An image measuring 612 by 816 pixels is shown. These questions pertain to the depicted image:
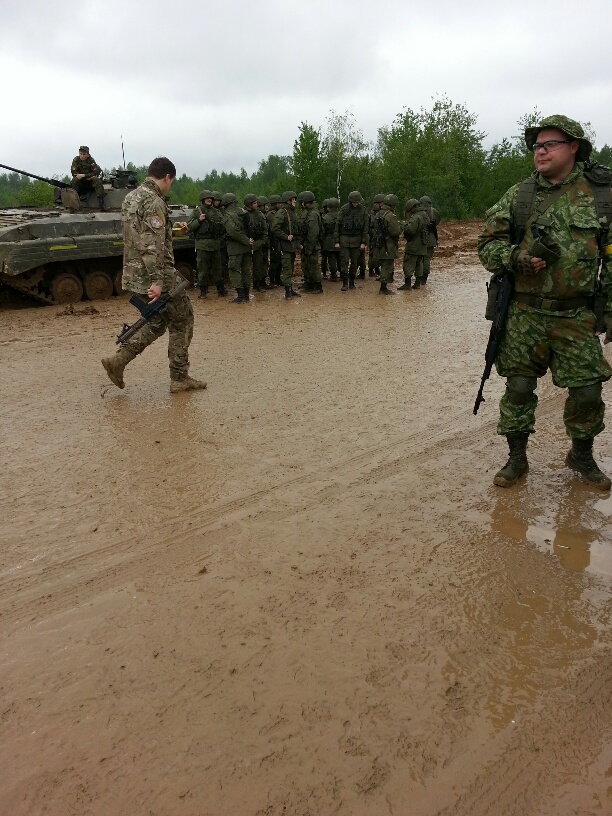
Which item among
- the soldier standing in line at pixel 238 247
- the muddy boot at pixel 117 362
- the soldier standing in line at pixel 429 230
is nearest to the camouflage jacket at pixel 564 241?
the muddy boot at pixel 117 362

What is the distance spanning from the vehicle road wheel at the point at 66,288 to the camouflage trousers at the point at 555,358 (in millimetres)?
8491

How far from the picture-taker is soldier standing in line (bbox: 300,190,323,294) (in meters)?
11.5

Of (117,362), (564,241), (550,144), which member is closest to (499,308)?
(564,241)

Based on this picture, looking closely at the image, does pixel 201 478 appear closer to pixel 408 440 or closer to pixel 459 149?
pixel 408 440

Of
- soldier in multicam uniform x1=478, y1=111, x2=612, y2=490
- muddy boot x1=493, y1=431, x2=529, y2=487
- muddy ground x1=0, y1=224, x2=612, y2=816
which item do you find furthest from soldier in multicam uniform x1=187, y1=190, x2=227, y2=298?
muddy boot x1=493, y1=431, x2=529, y2=487

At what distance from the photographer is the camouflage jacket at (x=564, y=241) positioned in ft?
11.5

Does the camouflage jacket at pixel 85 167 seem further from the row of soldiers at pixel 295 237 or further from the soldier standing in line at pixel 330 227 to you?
the soldier standing in line at pixel 330 227

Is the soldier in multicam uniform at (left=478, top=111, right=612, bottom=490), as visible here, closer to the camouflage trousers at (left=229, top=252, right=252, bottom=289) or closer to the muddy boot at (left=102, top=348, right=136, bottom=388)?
the muddy boot at (left=102, top=348, right=136, bottom=388)

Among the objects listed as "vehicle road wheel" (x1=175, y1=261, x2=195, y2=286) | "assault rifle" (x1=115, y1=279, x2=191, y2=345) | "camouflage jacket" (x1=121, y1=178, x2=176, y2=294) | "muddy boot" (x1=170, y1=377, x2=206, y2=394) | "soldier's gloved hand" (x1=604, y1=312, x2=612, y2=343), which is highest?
"camouflage jacket" (x1=121, y1=178, x2=176, y2=294)

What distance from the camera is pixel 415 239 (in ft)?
38.7

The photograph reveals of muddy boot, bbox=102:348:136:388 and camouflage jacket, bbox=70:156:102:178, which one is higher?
camouflage jacket, bbox=70:156:102:178

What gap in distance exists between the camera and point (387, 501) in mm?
3830

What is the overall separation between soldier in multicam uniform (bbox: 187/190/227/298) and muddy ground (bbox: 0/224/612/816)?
6125 mm

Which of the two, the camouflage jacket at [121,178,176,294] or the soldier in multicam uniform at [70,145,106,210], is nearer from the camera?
the camouflage jacket at [121,178,176,294]
